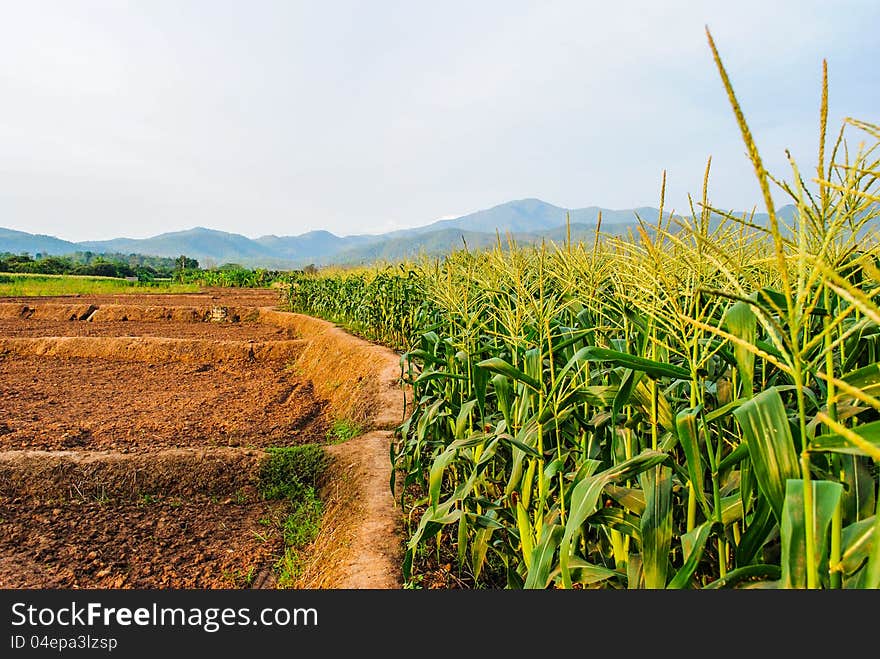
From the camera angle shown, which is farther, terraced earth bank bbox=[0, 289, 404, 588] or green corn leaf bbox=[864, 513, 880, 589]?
terraced earth bank bbox=[0, 289, 404, 588]

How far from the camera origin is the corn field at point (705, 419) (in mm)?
889

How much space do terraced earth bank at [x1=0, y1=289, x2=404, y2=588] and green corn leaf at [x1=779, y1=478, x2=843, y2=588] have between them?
166 cm

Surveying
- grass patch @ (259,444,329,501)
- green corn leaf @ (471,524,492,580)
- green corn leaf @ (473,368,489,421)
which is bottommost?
grass patch @ (259,444,329,501)

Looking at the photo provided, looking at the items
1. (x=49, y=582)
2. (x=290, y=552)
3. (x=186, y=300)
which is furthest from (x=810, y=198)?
(x=186, y=300)

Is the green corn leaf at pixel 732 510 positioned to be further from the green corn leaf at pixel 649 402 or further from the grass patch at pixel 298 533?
the grass patch at pixel 298 533

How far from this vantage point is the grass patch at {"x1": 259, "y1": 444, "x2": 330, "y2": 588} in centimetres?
336

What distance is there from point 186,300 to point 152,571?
1556 centimetres

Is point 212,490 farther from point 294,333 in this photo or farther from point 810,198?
point 294,333

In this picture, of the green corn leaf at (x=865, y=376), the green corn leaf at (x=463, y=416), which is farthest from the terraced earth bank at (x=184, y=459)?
the green corn leaf at (x=865, y=376)

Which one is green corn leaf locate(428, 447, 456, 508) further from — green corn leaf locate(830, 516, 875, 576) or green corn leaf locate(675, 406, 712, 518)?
green corn leaf locate(830, 516, 875, 576)

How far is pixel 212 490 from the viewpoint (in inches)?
151

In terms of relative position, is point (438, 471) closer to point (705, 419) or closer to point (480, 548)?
point (480, 548)

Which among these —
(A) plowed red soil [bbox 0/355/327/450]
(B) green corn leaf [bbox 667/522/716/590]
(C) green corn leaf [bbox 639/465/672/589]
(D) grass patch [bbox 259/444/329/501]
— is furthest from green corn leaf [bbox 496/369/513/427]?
(A) plowed red soil [bbox 0/355/327/450]

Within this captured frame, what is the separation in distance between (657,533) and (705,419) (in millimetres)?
302
